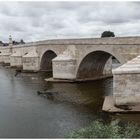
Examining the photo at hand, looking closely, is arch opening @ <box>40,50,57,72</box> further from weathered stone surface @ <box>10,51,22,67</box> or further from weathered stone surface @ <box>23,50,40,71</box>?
weathered stone surface @ <box>10,51,22,67</box>

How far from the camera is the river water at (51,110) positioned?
1511cm

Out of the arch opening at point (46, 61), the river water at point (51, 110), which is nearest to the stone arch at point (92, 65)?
the river water at point (51, 110)

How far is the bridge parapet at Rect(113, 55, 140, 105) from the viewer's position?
57.9 feet

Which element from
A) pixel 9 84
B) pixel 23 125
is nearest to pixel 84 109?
pixel 23 125

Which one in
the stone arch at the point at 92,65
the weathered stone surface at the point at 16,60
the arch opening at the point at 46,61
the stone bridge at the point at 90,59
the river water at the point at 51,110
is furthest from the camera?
the weathered stone surface at the point at 16,60

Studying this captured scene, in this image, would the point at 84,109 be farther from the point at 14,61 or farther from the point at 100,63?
the point at 14,61

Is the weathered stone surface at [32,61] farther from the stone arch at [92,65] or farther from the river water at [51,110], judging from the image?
the river water at [51,110]

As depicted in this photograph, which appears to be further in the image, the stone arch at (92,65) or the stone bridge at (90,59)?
the stone arch at (92,65)

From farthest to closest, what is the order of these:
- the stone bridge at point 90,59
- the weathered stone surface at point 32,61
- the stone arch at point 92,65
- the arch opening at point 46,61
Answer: the weathered stone surface at point 32,61
the arch opening at point 46,61
the stone arch at point 92,65
the stone bridge at point 90,59

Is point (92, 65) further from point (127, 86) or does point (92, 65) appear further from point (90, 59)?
point (127, 86)

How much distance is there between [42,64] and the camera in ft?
138

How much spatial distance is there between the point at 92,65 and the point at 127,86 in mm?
13852

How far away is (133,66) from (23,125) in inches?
280

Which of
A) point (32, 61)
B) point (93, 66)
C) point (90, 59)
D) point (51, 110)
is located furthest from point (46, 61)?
point (51, 110)
